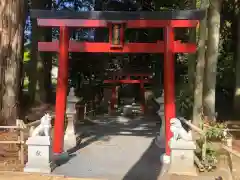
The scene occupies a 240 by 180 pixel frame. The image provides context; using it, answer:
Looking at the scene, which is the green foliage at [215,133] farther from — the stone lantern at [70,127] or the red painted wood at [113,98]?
the red painted wood at [113,98]

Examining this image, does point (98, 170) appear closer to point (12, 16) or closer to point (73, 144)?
point (73, 144)

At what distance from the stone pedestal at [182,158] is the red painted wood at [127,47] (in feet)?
8.81

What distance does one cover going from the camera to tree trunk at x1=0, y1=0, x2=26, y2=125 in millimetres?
13586

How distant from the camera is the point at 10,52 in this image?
1385cm

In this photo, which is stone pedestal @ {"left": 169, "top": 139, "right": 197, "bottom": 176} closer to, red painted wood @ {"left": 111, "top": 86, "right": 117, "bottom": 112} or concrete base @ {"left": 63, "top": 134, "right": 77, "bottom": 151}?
concrete base @ {"left": 63, "top": 134, "right": 77, "bottom": 151}

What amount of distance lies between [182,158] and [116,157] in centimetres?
234

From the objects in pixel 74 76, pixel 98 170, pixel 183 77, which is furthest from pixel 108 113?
pixel 98 170

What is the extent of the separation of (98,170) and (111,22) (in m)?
3.83

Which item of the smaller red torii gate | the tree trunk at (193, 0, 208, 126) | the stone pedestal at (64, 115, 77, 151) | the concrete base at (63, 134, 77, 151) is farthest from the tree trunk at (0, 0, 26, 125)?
the smaller red torii gate

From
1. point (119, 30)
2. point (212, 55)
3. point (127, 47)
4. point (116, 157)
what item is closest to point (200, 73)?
point (212, 55)

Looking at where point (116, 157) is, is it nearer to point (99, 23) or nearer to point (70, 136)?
point (70, 136)

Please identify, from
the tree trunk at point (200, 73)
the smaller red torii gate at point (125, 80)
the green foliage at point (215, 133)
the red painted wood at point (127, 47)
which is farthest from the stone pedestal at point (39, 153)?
the smaller red torii gate at point (125, 80)

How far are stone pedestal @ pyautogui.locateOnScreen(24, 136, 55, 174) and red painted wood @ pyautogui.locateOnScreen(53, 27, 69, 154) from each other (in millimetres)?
1569

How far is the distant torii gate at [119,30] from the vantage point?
396 inches
